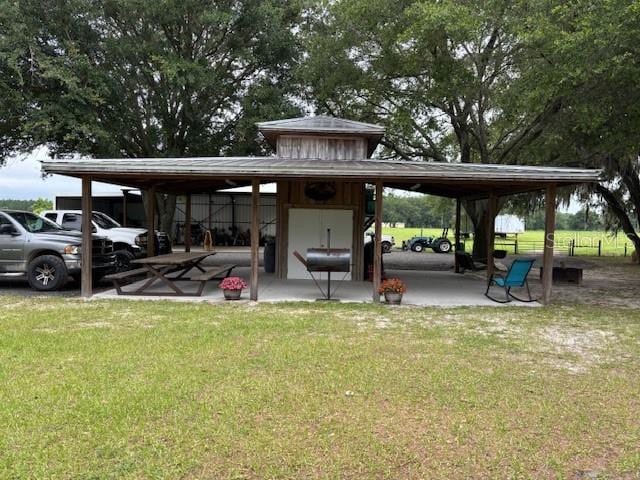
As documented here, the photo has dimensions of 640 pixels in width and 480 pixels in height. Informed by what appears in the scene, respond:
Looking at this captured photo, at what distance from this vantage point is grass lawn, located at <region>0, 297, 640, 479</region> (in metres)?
2.98

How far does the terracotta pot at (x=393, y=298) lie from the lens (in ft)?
28.9

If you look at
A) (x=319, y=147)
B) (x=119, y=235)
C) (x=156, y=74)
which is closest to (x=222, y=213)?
(x=156, y=74)

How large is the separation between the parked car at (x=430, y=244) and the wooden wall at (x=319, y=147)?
15.2 metres

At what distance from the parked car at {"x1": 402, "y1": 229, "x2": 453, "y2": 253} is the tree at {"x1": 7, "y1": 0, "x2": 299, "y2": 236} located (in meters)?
12.7

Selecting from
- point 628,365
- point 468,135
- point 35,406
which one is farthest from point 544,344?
point 468,135

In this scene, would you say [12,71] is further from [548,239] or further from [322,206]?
[548,239]

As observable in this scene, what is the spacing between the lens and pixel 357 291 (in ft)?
33.9

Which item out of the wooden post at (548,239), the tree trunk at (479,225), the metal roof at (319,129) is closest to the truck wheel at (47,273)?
the metal roof at (319,129)

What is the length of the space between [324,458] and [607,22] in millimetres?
10133

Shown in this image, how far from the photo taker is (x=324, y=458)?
302cm

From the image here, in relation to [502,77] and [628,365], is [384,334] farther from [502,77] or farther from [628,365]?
[502,77]

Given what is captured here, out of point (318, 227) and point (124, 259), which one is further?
point (124, 259)

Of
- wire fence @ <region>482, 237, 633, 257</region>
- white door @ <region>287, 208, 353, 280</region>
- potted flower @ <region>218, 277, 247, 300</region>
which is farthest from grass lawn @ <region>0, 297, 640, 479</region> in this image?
wire fence @ <region>482, 237, 633, 257</region>

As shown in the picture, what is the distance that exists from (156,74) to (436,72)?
9740 millimetres
